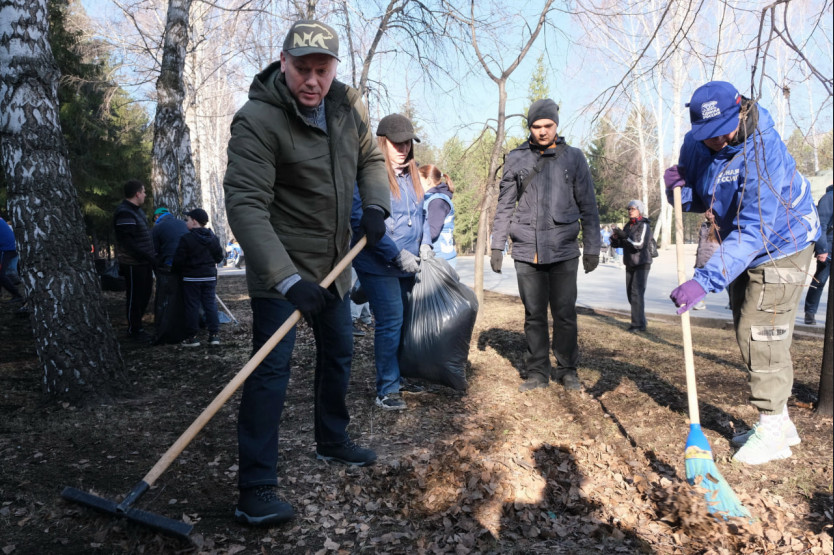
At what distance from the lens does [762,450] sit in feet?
10.9

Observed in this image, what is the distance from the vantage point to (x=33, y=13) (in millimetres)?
4164

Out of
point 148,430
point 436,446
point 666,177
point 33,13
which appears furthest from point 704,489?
point 33,13

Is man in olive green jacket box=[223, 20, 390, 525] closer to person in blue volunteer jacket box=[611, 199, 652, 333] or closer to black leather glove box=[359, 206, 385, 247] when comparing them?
black leather glove box=[359, 206, 385, 247]

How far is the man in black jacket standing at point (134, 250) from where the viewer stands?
7.28 meters

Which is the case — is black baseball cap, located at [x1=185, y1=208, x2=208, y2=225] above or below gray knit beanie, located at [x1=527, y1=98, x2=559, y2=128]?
below

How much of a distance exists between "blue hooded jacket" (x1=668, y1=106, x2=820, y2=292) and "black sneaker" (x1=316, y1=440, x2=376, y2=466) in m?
1.95

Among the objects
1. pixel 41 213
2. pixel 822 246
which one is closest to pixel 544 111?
pixel 41 213

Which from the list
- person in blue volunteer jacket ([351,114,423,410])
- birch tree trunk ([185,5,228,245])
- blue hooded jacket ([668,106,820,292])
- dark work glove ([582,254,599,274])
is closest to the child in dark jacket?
person in blue volunteer jacket ([351,114,423,410])

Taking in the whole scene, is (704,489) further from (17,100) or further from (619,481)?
(17,100)

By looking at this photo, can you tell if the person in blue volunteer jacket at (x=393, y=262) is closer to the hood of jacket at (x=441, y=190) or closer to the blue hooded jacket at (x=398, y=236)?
the blue hooded jacket at (x=398, y=236)

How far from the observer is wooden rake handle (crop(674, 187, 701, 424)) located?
309cm

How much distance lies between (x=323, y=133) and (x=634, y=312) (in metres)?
6.14

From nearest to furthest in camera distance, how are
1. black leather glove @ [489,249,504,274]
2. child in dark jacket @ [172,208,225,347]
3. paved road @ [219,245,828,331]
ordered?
black leather glove @ [489,249,504,274], child in dark jacket @ [172,208,225,347], paved road @ [219,245,828,331]

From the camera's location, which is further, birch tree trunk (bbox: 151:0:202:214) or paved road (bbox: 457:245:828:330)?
paved road (bbox: 457:245:828:330)
